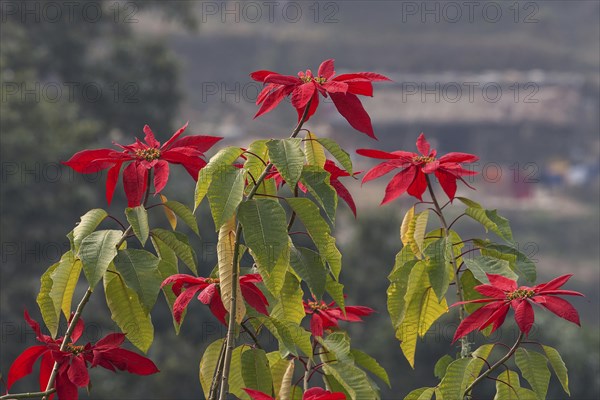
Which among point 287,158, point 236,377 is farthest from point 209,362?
point 287,158

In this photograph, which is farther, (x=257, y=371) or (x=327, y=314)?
(x=327, y=314)

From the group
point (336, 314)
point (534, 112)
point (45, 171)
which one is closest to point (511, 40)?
point (534, 112)

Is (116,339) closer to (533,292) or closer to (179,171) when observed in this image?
(533,292)

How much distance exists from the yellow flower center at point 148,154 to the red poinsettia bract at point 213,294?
0.11 meters

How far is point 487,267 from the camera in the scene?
1001mm

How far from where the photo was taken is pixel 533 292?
949 millimetres

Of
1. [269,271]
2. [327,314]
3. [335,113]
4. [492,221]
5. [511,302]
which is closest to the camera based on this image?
[269,271]

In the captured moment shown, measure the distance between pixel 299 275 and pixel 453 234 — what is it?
24 centimetres

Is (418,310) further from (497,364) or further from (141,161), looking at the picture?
(141,161)

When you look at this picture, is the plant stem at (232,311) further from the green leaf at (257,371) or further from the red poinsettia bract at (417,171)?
the red poinsettia bract at (417,171)

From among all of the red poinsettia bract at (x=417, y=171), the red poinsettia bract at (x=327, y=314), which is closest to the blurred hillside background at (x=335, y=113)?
the red poinsettia bract at (x=327, y=314)

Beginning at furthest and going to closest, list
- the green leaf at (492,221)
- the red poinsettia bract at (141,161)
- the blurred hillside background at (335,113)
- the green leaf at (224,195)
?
the blurred hillside background at (335,113) < the green leaf at (492,221) < the red poinsettia bract at (141,161) < the green leaf at (224,195)

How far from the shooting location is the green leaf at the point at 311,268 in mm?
912

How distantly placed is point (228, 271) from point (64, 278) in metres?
0.16
